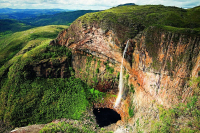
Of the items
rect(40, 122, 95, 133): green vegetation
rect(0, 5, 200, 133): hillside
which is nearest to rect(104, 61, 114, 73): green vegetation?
rect(0, 5, 200, 133): hillside

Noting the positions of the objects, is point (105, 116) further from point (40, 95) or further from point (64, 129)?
point (40, 95)

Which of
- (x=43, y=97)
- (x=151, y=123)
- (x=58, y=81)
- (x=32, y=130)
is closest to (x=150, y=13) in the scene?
(x=151, y=123)

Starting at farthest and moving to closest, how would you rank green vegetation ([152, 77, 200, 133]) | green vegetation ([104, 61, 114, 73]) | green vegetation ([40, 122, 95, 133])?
1. green vegetation ([104, 61, 114, 73])
2. green vegetation ([40, 122, 95, 133])
3. green vegetation ([152, 77, 200, 133])

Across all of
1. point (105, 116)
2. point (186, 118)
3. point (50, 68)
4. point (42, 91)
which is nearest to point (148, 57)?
point (186, 118)

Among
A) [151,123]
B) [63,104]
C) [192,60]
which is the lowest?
[63,104]

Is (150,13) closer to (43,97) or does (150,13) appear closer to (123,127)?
(123,127)

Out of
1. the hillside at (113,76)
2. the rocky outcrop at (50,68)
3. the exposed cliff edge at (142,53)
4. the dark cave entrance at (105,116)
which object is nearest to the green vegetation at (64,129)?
the hillside at (113,76)

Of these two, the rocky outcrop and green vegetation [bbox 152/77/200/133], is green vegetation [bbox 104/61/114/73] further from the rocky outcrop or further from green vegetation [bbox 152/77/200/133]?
green vegetation [bbox 152/77/200/133]
